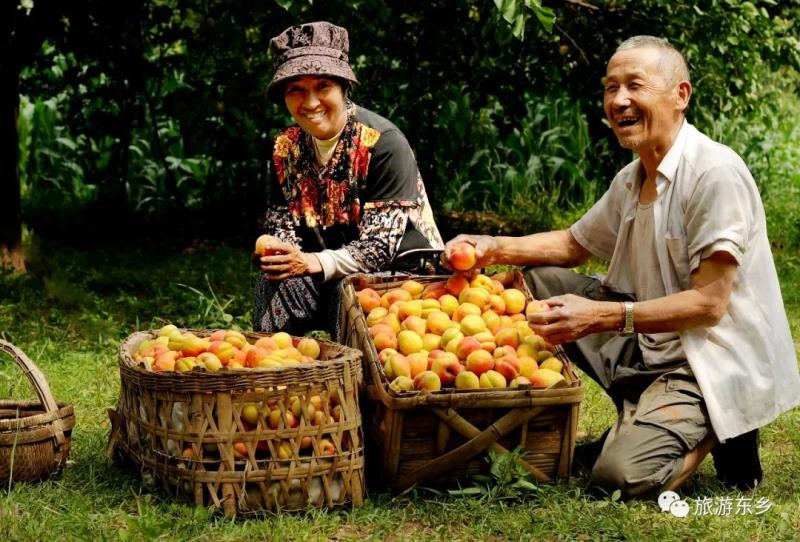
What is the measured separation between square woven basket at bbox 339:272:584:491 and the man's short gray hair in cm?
93

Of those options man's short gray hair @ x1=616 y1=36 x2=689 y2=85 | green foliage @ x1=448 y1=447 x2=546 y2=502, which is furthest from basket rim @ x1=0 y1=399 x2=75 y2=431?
man's short gray hair @ x1=616 y1=36 x2=689 y2=85

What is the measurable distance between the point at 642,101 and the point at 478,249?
2.45 feet

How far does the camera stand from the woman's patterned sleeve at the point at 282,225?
161 inches

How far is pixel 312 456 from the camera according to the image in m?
3.07

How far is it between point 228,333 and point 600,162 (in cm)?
431

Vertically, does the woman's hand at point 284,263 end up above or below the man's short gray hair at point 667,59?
below

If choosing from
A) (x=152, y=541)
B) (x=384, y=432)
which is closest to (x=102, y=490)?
(x=152, y=541)

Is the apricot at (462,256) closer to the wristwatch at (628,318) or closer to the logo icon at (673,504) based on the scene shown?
the wristwatch at (628,318)

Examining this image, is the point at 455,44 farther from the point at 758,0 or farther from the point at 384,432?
the point at 384,432

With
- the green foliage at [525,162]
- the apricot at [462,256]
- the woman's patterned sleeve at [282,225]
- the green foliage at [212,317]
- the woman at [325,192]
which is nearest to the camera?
the apricot at [462,256]

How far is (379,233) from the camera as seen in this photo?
12.8ft

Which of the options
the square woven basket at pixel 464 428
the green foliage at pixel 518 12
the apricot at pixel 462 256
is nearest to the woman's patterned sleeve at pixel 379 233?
the apricot at pixel 462 256

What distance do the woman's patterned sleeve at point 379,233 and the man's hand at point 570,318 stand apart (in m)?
0.77

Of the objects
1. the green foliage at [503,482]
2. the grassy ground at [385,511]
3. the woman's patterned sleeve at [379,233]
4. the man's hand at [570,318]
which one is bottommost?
the grassy ground at [385,511]
